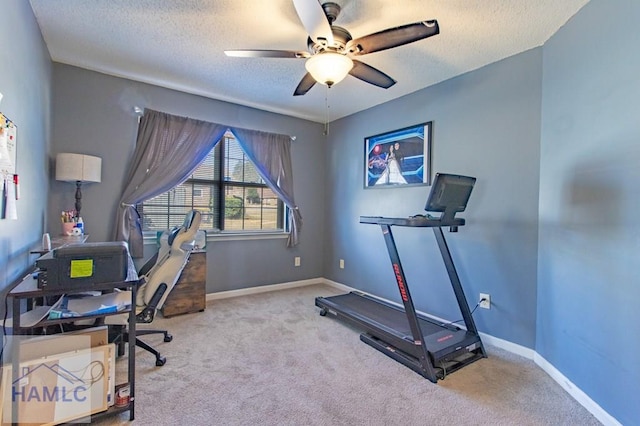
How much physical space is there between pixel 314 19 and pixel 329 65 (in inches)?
13.6

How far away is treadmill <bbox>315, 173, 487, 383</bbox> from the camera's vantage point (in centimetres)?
217

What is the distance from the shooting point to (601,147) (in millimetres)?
1804

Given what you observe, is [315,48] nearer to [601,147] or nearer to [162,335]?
[601,147]

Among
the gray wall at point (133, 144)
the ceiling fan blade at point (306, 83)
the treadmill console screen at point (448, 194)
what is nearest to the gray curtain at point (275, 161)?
the gray wall at point (133, 144)

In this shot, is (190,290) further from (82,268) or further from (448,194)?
(448,194)

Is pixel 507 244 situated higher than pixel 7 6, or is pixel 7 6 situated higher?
pixel 7 6

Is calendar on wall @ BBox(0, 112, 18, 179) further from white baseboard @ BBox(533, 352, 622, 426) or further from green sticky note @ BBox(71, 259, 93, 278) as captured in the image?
white baseboard @ BBox(533, 352, 622, 426)

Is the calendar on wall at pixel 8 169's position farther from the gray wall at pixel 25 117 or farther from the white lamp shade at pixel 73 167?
the white lamp shade at pixel 73 167

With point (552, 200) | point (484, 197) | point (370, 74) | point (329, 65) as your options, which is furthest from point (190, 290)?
point (552, 200)

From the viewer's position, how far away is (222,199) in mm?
3885

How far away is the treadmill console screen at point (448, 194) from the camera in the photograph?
215 centimetres

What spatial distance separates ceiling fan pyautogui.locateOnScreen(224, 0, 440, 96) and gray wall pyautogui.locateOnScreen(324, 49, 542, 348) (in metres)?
1.18

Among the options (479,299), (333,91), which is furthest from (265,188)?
(479,299)

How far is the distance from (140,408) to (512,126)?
10.7 ft
